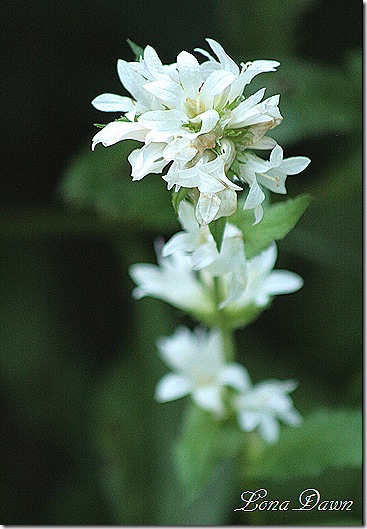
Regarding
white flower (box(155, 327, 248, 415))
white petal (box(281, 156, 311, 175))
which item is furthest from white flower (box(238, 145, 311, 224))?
white flower (box(155, 327, 248, 415))

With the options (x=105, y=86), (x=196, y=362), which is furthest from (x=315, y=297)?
(x=105, y=86)

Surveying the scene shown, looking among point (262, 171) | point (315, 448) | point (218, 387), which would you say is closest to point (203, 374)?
point (218, 387)

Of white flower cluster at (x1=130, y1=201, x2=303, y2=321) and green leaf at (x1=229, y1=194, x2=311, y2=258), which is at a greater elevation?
green leaf at (x1=229, y1=194, x2=311, y2=258)

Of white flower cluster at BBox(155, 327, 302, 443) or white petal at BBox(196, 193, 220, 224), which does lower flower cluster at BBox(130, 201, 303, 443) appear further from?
→ white petal at BBox(196, 193, 220, 224)

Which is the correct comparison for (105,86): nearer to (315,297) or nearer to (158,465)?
(315,297)
